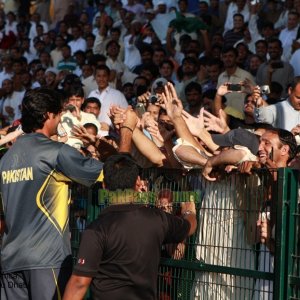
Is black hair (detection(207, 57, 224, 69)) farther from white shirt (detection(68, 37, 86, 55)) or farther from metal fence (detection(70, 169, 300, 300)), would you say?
metal fence (detection(70, 169, 300, 300))

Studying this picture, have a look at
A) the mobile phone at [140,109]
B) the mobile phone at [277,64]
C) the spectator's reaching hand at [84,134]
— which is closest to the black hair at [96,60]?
the mobile phone at [277,64]

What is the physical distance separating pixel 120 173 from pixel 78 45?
1467cm

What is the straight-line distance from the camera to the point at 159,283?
23.9 ft

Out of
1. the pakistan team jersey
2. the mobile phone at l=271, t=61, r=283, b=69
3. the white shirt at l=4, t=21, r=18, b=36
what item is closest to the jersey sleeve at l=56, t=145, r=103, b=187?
the pakistan team jersey

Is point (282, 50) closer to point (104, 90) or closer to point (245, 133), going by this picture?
point (104, 90)

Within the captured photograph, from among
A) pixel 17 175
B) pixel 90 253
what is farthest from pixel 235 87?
pixel 90 253

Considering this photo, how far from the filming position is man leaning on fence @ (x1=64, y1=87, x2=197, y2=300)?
601cm

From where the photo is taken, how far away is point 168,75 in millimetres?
15766

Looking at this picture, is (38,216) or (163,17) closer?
(38,216)

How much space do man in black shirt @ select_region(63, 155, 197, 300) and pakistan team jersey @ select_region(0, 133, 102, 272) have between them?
573 mm

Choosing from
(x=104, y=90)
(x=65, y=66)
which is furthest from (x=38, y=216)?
(x=65, y=66)

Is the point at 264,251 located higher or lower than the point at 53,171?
lower

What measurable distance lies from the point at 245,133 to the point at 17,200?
200cm

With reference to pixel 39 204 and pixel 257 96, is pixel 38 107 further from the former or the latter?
pixel 257 96
